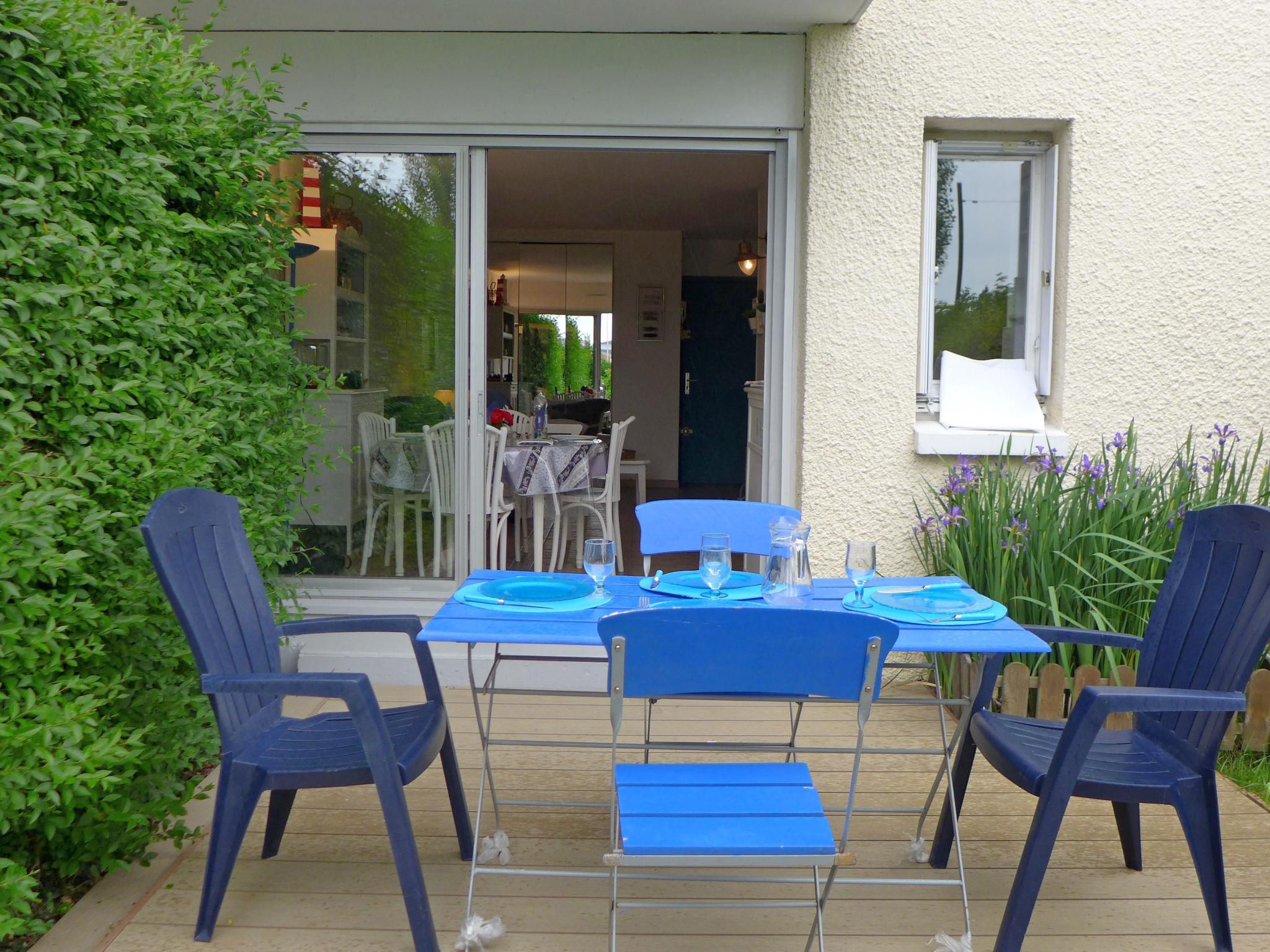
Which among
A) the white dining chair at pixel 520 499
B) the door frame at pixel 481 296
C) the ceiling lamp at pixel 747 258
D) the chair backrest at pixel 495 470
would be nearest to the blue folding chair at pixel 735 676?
the door frame at pixel 481 296

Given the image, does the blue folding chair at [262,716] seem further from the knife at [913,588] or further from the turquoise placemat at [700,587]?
the knife at [913,588]

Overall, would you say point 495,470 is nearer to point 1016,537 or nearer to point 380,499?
point 380,499

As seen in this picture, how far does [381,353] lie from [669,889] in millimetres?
2747

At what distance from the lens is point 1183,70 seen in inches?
166

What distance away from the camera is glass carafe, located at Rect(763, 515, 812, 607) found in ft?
7.58

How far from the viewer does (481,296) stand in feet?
15.0

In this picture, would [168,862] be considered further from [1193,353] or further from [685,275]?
[685,275]

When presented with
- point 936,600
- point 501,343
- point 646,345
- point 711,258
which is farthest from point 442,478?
point 501,343

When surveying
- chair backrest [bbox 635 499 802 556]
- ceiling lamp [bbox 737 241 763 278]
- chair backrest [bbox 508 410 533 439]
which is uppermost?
ceiling lamp [bbox 737 241 763 278]

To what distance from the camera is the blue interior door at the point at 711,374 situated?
1165 cm

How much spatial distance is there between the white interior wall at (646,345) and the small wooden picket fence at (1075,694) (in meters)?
7.92

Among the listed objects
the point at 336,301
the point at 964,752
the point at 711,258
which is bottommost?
the point at 964,752

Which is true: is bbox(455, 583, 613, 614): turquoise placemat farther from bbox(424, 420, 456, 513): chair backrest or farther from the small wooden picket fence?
bbox(424, 420, 456, 513): chair backrest

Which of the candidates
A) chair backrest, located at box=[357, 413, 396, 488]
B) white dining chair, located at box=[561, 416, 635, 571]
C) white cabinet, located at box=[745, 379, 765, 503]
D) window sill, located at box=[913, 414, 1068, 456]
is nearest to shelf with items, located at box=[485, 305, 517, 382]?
white dining chair, located at box=[561, 416, 635, 571]
